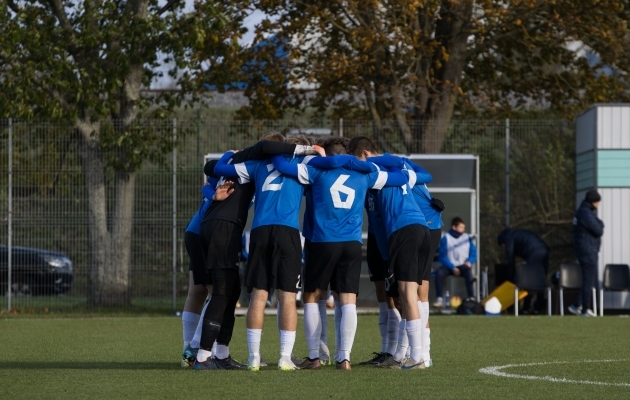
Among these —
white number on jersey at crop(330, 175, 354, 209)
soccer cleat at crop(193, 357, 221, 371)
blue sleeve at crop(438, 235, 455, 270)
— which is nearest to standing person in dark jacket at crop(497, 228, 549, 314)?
blue sleeve at crop(438, 235, 455, 270)

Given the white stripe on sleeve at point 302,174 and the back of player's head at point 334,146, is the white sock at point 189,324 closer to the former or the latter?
the white stripe on sleeve at point 302,174

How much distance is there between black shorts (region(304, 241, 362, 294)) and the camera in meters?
9.09

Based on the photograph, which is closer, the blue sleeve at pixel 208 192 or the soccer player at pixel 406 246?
the soccer player at pixel 406 246

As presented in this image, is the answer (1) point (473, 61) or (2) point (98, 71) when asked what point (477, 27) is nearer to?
(1) point (473, 61)

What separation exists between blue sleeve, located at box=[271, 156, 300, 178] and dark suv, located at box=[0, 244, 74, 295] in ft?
36.8

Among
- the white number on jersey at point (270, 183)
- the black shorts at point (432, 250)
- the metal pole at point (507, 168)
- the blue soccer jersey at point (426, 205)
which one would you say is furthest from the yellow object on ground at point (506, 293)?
the white number on jersey at point (270, 183)

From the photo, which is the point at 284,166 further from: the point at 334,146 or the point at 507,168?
the point at 507,168

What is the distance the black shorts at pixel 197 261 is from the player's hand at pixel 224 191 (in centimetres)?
46

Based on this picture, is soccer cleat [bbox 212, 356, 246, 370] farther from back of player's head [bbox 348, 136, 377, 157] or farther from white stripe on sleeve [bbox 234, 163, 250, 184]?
back of player's head [bbox 348, 136, 377, 157]

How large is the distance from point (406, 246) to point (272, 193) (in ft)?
3.84

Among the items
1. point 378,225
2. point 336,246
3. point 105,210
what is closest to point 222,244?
point 336,246

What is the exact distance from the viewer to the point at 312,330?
916cm

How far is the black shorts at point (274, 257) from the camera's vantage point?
8.91 meters

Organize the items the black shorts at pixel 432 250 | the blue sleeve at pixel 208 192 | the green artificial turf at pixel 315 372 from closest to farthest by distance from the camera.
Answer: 1. the green artificial turf at pixel 315 372
2. the blue sleeve at pixel 208 192
3. the black shorts at pixel 432 250
